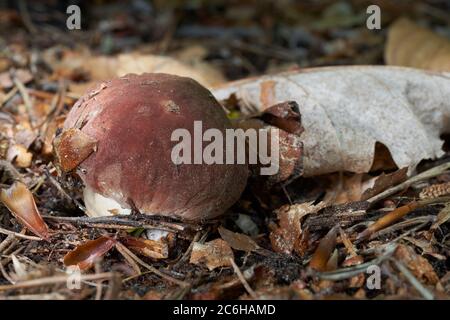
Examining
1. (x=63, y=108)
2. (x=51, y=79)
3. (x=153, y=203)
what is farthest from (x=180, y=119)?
(x=51, y=79)

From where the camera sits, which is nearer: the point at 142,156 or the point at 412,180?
the point at 142,156

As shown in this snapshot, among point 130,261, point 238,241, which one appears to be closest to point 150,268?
point 130,261

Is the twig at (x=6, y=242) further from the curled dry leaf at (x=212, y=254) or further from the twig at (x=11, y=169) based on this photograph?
the curled dry leaf at (x=212, y=254)

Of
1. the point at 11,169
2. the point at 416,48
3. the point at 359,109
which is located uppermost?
the point at 416,48

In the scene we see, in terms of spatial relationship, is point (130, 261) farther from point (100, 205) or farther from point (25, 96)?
point (25, 96)

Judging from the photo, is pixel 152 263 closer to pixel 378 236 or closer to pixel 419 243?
pixel 378 236

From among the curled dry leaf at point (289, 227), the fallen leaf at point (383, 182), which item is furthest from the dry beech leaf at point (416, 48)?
the curled dry leaf at point (289, 227)
